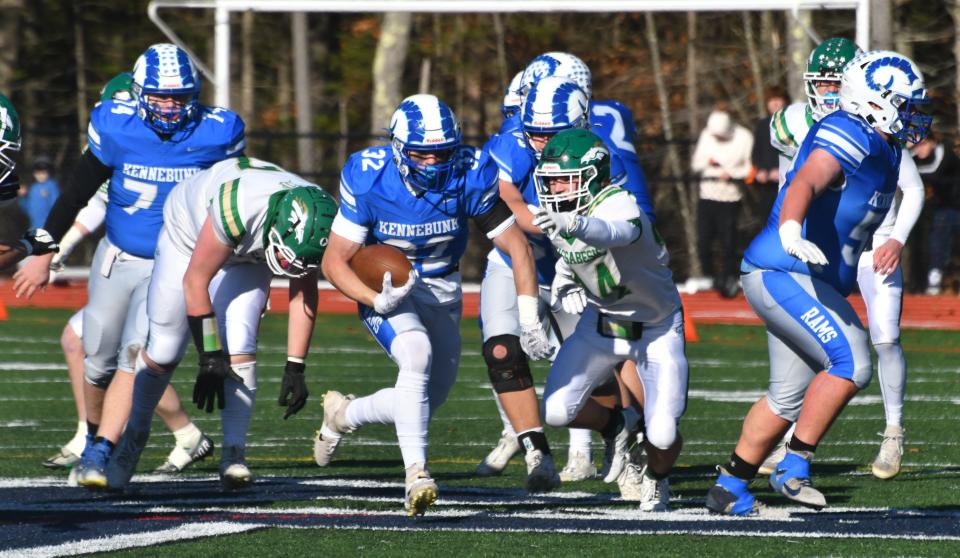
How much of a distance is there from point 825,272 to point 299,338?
204 cm

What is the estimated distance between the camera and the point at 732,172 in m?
16.7

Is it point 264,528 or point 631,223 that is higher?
point 631,223

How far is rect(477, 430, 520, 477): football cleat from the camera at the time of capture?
7566 mm

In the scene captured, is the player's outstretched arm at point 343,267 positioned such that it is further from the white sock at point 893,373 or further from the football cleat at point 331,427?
the white sock at point 893,373

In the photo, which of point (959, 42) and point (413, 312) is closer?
point (413, 312)

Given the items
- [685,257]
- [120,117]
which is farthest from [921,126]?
[685,257]

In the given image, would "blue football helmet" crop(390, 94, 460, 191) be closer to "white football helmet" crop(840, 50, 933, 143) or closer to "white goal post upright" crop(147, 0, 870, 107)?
"white football helmet" crop(840, 50, 933, 143)

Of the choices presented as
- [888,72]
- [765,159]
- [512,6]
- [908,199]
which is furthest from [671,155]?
[888,72]

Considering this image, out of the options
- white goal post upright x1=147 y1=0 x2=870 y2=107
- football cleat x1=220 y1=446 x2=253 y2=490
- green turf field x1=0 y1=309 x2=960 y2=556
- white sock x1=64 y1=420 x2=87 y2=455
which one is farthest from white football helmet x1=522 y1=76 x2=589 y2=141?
white goal post upright x1=147 y1=0 x2=870 y2=107

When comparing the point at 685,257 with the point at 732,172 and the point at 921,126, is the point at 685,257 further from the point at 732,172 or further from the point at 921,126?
the point at 921,126

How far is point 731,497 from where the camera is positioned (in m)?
6.32

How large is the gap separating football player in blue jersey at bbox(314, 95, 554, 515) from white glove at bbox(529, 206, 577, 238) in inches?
32.2

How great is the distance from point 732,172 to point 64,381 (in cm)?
743

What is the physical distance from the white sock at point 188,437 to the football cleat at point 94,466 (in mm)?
693
